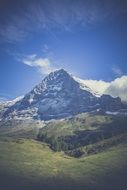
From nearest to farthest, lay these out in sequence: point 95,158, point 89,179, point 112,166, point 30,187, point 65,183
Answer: point 30,187 < point 65,183 < point 89,179 < point 112,166 < point 95,158

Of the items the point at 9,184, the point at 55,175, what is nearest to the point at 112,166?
the point at 55,175

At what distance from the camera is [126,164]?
152875 millimetres

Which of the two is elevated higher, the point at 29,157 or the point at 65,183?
the point at 29,157

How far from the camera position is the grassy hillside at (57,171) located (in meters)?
115

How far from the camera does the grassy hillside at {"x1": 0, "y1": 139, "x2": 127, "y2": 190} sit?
377 feet

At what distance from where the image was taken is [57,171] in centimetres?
13475

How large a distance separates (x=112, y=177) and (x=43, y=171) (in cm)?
3027

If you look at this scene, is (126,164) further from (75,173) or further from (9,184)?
(9,184)

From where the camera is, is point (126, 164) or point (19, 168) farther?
point (126, 164)

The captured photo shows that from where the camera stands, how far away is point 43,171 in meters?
131

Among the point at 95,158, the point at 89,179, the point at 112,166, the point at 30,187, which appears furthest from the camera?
the point at 95,158

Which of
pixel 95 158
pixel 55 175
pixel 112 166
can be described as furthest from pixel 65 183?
pixel 95 158

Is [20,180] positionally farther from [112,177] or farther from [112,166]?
[112,166]

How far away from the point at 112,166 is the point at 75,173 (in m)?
23.3
